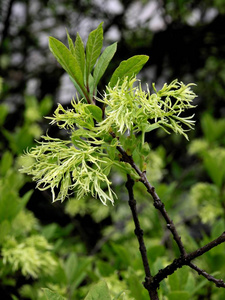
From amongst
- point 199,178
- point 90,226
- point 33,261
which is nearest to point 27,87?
point 90,226

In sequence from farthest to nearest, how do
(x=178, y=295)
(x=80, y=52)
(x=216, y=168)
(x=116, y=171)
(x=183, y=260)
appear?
(x=116, y=171) → (x=216, y=168) → (x=178, y=295) → (x=80, y=52) → (x=183, y=260)

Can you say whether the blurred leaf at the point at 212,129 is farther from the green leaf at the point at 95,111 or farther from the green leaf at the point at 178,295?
the green leaf at the point at 95,111

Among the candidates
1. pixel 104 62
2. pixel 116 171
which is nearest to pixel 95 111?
pixel 104 62

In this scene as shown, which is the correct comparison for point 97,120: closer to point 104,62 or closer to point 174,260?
point 104,62

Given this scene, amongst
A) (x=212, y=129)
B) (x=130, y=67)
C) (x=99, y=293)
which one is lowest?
(x=99, y=293)

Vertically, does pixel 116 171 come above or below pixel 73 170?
above

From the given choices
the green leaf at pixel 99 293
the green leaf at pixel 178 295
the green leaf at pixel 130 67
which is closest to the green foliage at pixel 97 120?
the green leaf at pixel 130 67
